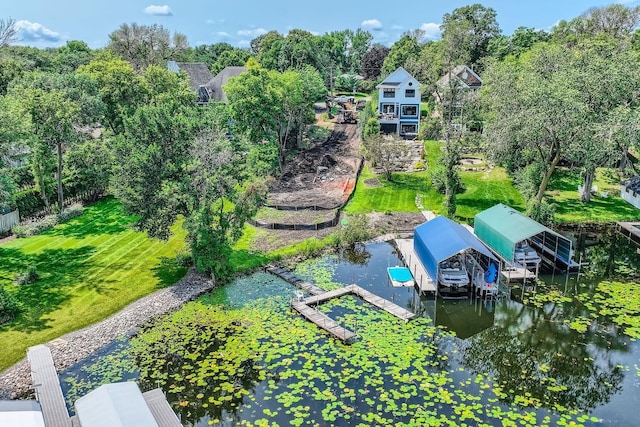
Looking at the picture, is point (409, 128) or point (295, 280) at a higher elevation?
point (409, 128)

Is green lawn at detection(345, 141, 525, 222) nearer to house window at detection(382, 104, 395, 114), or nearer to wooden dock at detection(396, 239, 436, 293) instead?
wooden dock at detection(396, 239, 436, 293)

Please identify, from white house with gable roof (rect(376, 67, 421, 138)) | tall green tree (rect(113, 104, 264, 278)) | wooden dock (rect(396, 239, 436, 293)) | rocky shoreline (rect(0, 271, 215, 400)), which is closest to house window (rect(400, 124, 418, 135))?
white house with gable roof (rect(376, 67, 421, 138))

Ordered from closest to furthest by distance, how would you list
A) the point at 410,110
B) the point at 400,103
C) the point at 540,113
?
the point at 540,113 → the point at 400,103 → the point at 410,110

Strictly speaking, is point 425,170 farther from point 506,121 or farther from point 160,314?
point 160,314

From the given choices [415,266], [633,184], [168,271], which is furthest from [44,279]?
[633,184]

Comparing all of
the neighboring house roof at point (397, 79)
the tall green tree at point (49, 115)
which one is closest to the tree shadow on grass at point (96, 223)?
the tall green tree at point (49, 115)

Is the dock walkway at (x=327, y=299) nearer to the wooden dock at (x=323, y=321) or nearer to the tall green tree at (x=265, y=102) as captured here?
the wooden dock at (x=323, y=321)

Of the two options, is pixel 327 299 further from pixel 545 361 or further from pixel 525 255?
pixel 525 255
